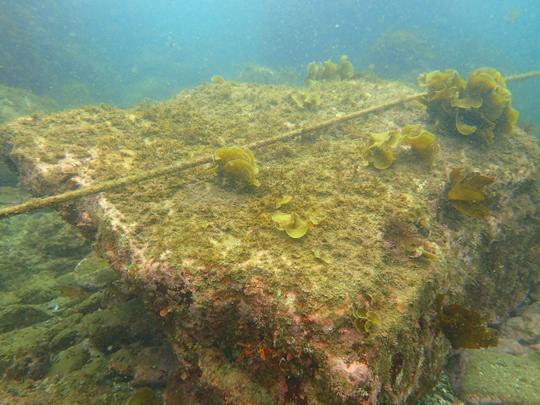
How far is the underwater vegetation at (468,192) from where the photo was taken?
10.4 ft

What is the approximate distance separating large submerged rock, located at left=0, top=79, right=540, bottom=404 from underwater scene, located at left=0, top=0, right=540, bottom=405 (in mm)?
19

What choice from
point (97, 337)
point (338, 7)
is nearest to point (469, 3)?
point (338, 7)

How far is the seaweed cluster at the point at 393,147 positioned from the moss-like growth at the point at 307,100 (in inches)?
95.9

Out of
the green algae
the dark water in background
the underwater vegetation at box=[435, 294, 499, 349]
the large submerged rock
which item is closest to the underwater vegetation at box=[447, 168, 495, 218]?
the large submerged rock

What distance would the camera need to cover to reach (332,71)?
8094 millimetres

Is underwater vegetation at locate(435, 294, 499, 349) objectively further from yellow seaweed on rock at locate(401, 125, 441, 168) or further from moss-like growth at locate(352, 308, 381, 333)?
yellow seaweed on rock at locate(401, 125, 441, 168)

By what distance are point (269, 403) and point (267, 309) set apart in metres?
0.65

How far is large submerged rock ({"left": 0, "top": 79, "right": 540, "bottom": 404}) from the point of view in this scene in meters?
1.84

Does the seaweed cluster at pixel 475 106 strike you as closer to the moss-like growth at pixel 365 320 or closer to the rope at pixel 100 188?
the rope at pixel 100 188

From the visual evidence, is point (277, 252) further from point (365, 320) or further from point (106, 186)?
point (106, 186)

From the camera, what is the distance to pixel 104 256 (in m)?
2.78

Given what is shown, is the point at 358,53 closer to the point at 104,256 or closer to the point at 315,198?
the point at 315,198

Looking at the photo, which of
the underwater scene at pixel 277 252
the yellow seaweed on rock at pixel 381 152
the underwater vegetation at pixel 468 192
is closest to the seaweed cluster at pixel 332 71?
the underwater scene at pixel 277 252

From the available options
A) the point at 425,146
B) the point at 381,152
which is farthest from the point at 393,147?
the point at 425,146
